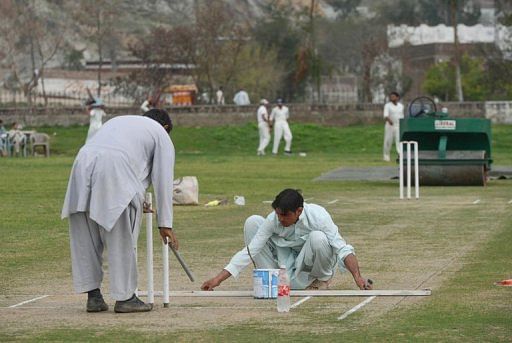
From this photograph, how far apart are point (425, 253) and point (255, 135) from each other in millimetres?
40785

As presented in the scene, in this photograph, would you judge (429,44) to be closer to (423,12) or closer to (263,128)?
(423,12)

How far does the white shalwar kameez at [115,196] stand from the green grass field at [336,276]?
407mm

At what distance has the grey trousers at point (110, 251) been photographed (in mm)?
11883

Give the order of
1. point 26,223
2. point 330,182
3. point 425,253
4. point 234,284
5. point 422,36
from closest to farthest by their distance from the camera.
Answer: point 234,284 → point 425,253 → point 26,223 → point 330,182 → point 422,36

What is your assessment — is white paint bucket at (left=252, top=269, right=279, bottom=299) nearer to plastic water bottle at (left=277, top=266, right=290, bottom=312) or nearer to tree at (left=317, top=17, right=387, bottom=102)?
plastic water bottle at (left=277, top=266, right=290, bottom=312)

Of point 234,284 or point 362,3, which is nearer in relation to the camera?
point 234,284

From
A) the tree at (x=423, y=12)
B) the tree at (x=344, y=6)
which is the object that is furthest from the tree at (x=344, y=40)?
the tree at (x=344, y=6)

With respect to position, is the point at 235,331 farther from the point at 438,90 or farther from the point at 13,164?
the point at 438,90

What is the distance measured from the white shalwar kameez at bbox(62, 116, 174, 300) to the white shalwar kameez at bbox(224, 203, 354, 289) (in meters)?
1.28

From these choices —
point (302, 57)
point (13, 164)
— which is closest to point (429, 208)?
point (13, 164)

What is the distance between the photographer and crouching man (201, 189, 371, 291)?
1282 centimetres

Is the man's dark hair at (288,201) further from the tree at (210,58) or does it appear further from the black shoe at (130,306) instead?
the tree at (210,58)

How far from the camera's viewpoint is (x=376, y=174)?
35.2m

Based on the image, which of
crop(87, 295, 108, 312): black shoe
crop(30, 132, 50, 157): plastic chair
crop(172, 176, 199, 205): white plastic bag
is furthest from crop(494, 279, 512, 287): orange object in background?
crop(30, 132, 50, 157): plastic chair
